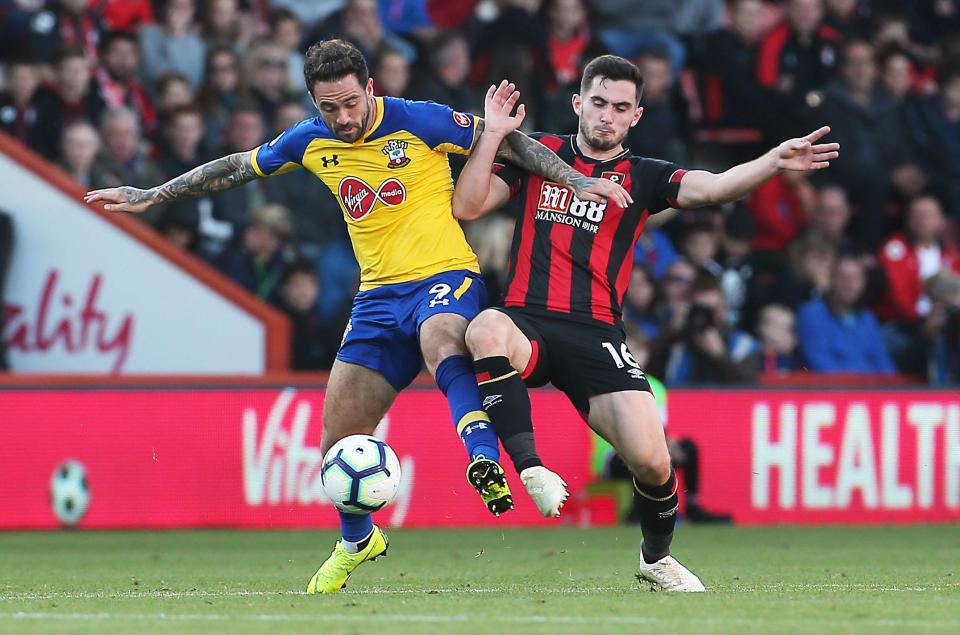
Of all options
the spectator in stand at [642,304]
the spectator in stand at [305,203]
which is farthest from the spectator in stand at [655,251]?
the spectator in stand at [305,203]

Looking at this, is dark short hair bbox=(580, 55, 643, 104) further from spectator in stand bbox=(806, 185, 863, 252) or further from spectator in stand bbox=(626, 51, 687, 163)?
spectator in stand bbox=(806, 185, 863, 252)

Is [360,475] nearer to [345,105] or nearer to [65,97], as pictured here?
[345,105]

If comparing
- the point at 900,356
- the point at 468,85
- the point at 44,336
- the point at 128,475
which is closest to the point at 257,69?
the point at 468,85

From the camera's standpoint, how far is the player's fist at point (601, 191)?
301 inches

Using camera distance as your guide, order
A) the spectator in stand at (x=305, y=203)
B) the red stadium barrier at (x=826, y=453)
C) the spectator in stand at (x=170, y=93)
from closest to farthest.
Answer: the red stadium barrier at (x=826, y=453), the spectator in stand at (x=170, y=93), the spectator in stand at (x=305, y=203)

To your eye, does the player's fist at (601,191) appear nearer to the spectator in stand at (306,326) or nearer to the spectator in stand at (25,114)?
the spectator in stand at (306,326)

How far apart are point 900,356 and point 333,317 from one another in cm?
466

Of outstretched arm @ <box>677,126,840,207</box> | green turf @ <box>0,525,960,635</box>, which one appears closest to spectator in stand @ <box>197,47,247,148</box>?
green turf @ <box>0,525,960,635</box>

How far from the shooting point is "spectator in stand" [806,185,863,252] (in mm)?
15211

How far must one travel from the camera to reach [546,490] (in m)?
7.03

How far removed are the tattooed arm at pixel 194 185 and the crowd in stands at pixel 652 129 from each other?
16.9ft

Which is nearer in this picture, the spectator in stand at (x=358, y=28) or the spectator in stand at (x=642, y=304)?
the spectator in stand at (x=642, y=304)

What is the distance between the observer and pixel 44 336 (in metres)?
13.5

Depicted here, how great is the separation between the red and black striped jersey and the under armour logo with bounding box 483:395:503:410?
65cm
